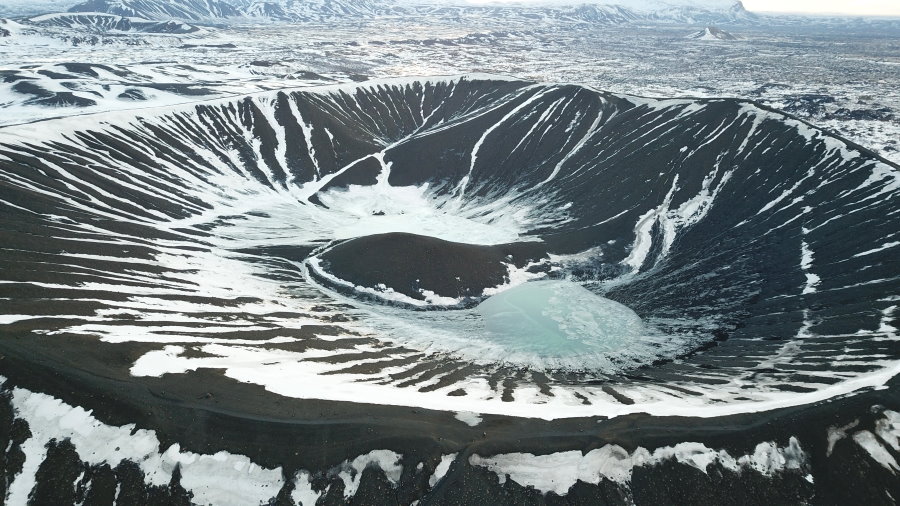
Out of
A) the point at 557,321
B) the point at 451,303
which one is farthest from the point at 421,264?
the point at 557,321

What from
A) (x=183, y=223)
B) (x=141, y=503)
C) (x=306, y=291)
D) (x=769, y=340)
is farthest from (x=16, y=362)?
(x=769, y=340)

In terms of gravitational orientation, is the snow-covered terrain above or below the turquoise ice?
above

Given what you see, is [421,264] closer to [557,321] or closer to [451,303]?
[451,303]

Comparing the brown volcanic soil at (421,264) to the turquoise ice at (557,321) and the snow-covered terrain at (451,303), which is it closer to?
the snow-covered terrain at (451,303)

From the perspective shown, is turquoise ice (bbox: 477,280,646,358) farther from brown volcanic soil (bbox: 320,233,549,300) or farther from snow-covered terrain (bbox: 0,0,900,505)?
brown volcanic soil (bbox: 320,233,549,300)

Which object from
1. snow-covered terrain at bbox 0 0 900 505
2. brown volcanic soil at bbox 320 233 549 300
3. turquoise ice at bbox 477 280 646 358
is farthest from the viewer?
brown volcanic soil at bbox 320 233 549 300

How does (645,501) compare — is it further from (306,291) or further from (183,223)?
(183,223)

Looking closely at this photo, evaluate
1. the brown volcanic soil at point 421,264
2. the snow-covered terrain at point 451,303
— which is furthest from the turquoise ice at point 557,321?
the brown volcanic soil at point 421,264

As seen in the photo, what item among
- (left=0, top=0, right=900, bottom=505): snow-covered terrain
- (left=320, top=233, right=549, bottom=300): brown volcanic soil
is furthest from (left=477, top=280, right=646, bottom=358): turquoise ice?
(left=320, top=233, right=549, bottom=300): brown volcanic soil

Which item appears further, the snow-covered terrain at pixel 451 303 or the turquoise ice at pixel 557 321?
the turquoise ice at pixel 557 321

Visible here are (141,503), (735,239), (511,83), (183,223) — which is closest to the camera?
(141,503)

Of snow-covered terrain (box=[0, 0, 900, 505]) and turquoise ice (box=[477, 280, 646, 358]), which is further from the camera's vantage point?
turquoise ice (box=[477, 280, 646, 358])
